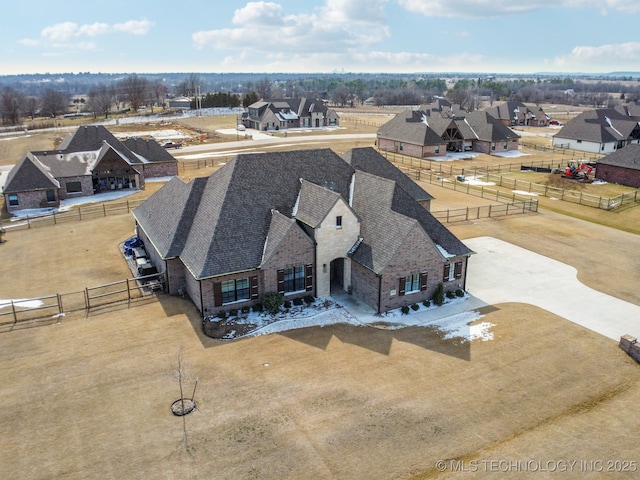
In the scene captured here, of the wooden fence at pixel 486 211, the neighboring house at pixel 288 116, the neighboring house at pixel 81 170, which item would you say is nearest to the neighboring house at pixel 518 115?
the neighboring house at pixel 288 116

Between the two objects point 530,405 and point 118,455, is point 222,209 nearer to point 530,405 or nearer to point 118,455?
point 118,455

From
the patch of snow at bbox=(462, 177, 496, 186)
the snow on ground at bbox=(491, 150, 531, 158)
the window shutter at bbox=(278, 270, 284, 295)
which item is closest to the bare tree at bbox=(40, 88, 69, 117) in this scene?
the snow on ground at bbox=(491, 150, 531, 158)

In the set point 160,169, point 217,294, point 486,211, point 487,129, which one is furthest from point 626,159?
point 160,169

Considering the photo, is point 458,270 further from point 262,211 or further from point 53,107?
point 53,107

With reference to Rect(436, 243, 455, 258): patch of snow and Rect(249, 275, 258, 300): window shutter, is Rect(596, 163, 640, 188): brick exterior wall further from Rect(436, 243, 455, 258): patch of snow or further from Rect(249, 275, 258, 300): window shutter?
Rect(249, 275, 258, 300): window shutter

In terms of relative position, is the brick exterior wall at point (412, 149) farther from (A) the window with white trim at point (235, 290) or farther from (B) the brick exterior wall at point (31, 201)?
(A) the window with white trim at point (235, 290)

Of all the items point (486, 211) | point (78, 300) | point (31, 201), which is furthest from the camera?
point (31, 201)

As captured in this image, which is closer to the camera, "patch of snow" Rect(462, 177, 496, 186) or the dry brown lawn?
the dry brown lawn
